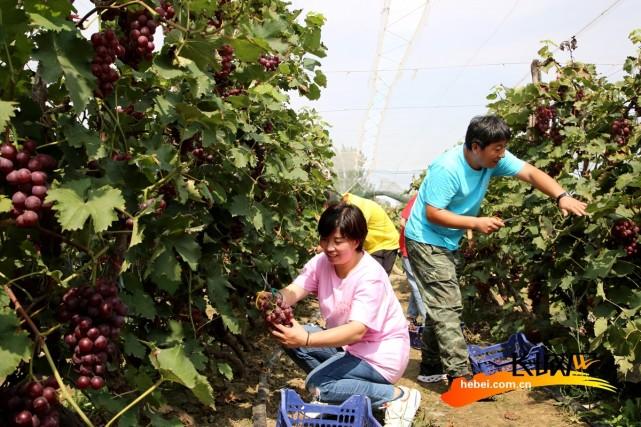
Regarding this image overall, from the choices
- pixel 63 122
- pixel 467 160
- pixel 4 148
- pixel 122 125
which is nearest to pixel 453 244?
pixel 467 160

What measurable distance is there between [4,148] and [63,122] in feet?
1.14

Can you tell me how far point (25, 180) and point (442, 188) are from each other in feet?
9.96

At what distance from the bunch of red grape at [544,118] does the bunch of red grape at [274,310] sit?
3.61 metres

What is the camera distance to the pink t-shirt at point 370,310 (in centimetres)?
320

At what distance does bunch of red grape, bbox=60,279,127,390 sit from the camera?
1701 millimetres

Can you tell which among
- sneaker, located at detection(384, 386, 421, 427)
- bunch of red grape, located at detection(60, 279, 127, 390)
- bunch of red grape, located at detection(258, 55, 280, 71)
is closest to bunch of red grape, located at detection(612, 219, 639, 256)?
sneaker, located at detection(384, 386, 421, 427)

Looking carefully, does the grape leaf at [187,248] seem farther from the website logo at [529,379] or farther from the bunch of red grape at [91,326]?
the website logo at [529,379]

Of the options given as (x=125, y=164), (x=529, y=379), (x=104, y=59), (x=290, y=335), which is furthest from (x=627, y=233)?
(x=104, y=59)

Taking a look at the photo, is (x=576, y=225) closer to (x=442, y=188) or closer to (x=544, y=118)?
(x=442, y=188)

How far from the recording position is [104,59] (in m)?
1.82

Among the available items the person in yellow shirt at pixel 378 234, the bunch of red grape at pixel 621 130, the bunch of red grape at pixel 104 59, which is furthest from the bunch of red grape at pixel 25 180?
the bunch of red grape at pixel 621 130

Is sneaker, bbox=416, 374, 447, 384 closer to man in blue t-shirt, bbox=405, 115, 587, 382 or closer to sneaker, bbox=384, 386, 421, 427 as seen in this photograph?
man in blue t-shirt, bbox=405, 115, 587, 382

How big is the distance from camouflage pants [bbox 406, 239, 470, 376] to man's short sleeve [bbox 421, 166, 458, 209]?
33 cm

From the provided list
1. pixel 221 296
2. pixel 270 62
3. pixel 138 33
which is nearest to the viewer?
pixel 138 33
